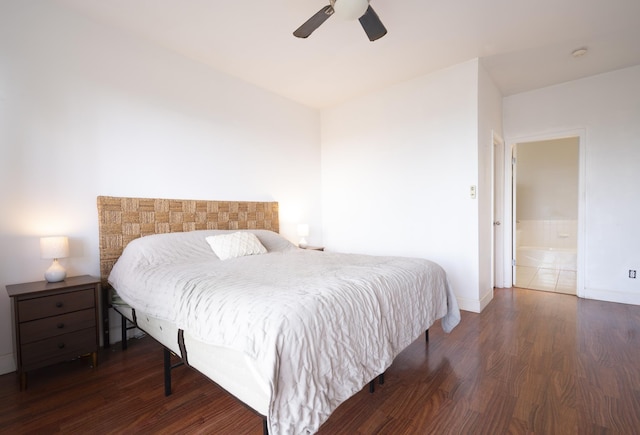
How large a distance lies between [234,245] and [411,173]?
7.63 feet

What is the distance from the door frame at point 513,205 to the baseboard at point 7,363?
209 inches

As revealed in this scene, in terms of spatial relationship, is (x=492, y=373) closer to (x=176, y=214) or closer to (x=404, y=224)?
(x=404, y=224)

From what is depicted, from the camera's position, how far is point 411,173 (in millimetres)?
3646

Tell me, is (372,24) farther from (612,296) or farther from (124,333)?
(612,296)

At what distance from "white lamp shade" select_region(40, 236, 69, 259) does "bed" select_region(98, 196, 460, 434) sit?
1.20ft

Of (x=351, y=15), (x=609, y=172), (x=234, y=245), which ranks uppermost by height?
(x=351, y=15)

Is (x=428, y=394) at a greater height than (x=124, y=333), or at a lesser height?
lesser

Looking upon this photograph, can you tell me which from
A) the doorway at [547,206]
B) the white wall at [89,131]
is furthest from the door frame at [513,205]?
the white wall at [89,131]

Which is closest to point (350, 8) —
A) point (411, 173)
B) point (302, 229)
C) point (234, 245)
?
point (234, 245)

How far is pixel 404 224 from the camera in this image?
3719 millimetres

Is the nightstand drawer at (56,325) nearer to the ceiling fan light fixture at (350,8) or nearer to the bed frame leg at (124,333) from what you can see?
the bed frame leg at (124,333)

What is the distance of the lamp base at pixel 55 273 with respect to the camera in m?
2.12

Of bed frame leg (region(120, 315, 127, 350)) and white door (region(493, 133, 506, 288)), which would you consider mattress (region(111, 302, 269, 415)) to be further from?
white door (region(493, 133, 506, 288))

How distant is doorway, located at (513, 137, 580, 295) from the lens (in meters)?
5.52
